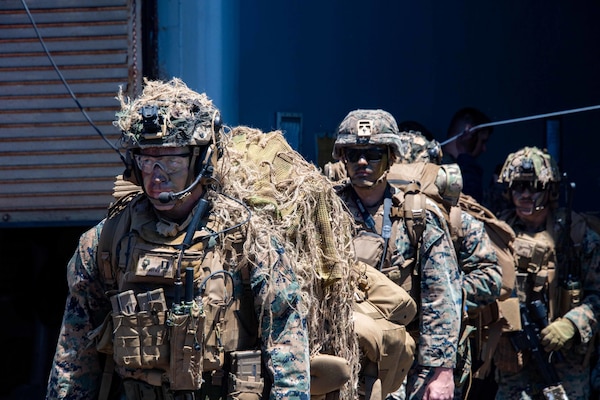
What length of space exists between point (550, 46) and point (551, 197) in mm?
3564

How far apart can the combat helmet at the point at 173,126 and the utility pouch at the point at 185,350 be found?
559 millimetres

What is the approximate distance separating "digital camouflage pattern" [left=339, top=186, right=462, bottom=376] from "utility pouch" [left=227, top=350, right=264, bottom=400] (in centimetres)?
179

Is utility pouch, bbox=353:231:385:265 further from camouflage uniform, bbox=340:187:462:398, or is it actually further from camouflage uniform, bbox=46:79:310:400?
camouflage uniform, bbox=46:79:310:400

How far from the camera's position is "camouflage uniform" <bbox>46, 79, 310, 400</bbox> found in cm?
452

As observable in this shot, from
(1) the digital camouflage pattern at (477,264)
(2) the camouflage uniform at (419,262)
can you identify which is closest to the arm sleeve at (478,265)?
(1) the digital camouflage pattern at (477,264)

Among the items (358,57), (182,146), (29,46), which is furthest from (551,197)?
(182,146)

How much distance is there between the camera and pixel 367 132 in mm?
6359

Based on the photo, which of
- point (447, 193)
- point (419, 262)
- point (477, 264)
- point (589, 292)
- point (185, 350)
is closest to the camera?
point (185, 350)

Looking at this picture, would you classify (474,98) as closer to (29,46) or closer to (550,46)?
(550,46)

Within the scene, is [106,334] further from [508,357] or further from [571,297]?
[571,297]

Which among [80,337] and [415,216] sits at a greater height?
[415,216]

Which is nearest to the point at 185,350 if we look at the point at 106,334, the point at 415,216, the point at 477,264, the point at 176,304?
the point at 176,304

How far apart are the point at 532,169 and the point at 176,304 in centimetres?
431

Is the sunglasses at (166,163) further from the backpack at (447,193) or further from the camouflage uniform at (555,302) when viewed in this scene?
the camouflage uniform at (555,302)
